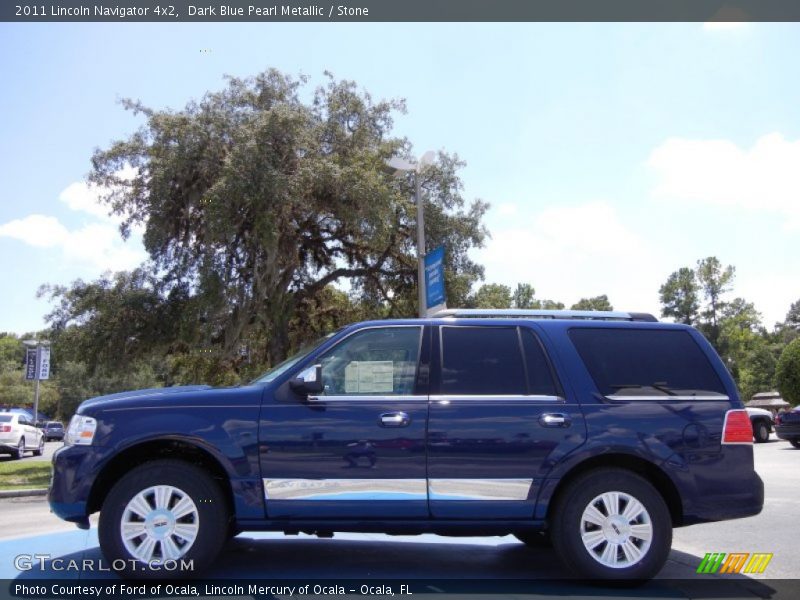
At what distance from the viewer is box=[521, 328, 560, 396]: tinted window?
5.36 m

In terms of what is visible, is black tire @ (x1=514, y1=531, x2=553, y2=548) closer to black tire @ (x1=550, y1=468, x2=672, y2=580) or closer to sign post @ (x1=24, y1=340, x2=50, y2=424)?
black tire @ (x1=550, y1=468, x2=672, y2=580)

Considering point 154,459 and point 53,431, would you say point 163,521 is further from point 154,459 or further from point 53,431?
point 53,431

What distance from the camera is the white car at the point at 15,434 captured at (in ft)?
74.0

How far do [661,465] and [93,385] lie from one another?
71.2 meters

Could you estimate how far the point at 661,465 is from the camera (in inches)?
206

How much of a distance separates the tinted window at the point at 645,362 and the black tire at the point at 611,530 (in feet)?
2.36

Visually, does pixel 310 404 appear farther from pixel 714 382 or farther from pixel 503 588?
pixel 714 382

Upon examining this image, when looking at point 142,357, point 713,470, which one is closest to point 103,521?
point 713,470

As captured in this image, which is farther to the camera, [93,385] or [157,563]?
[93,385]

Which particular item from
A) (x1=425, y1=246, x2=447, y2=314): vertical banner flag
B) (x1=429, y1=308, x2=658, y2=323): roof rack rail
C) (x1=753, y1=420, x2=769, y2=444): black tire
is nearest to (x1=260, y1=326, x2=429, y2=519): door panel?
(x1=429, y1=308, x2=658, y2=323): roof rack rail

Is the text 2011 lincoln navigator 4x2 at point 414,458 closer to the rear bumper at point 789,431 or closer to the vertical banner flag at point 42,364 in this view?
the rear bumper at point 789,431

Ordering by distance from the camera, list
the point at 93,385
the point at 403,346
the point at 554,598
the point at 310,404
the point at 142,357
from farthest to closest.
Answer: the point at 93,385 → the point at 142,357 → the point at 403,346 → the point at 310,404 → the point at 554,598

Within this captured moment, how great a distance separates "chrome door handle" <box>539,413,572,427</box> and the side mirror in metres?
1.62

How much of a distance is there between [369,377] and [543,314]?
1.64 metres
